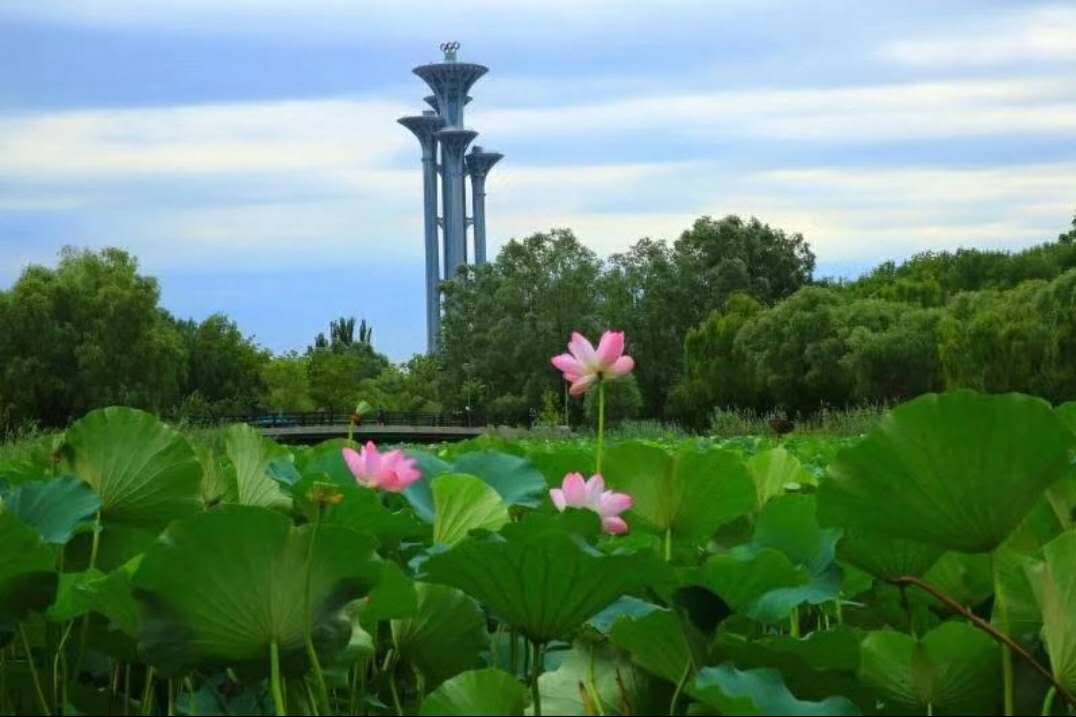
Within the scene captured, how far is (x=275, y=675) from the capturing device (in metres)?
1.08

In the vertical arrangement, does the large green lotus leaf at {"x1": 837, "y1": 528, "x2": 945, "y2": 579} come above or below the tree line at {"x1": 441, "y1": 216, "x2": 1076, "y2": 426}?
below

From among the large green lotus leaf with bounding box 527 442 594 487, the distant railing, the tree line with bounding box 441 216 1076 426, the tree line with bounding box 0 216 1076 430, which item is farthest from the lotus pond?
the distant railing

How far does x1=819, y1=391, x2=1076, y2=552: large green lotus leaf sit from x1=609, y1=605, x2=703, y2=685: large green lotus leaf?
0.65 feet

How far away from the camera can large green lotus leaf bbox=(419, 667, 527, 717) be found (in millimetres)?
1021

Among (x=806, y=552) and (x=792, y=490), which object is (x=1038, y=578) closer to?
(x=806, y=552)

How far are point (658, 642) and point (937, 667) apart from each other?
0.22 m

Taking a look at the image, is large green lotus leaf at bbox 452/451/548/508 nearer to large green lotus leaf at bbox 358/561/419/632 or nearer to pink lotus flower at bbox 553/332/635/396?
pink lotus flower at bbox 553/332/635/396

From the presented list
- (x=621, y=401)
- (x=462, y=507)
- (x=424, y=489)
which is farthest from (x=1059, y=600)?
(x=621, y=401)

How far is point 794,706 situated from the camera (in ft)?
3.42

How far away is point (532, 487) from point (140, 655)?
2.79 feet

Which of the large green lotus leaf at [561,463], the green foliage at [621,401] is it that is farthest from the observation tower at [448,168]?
the large green lotus leaf at [561,463]

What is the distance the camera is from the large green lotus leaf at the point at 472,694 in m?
1.02

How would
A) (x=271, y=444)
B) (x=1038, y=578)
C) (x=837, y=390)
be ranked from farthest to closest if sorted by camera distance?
(x=837, y=390)
(x=271, y=444)
(x=1038, y=578)

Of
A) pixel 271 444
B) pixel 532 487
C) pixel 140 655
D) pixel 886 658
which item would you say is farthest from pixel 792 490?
pixel 140 655
